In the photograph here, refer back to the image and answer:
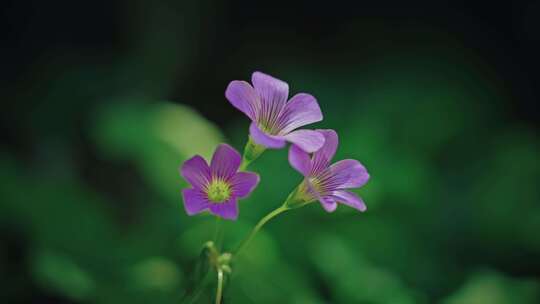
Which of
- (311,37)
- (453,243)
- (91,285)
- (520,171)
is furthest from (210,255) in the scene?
(311,37)

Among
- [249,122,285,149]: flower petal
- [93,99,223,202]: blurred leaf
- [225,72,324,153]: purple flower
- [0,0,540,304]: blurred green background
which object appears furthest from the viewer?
[93,99,223,202]: blurred leaf

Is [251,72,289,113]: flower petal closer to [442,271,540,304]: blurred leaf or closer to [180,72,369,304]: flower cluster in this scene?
[180,72,369,304]: flower cluster

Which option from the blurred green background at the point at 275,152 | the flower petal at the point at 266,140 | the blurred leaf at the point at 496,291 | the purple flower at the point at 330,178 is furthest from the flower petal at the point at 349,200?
the blurred leaf at the point at 496,291

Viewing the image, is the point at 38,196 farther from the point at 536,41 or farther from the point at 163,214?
the point at 536,41

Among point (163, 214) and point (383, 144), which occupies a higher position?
point (383, 144)

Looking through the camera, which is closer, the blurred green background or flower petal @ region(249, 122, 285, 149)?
flower petal @ region(249, 122, 285, 149)

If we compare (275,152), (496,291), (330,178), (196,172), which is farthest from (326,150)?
(275,152)

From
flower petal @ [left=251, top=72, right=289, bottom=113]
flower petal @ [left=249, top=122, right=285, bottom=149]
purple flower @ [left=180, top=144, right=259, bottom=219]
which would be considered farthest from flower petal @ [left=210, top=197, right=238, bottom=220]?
flower petal @ [left=251, top=72, right=289, bottom=113]
